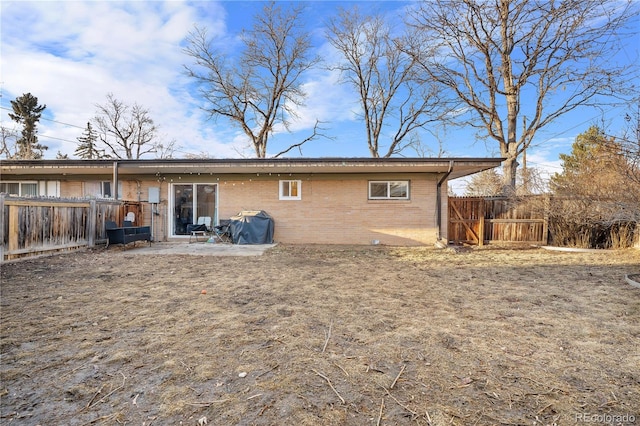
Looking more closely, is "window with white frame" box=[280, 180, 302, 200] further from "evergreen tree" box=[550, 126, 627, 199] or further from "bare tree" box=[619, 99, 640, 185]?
"bare tree" box=[619, 99, 640, 185]

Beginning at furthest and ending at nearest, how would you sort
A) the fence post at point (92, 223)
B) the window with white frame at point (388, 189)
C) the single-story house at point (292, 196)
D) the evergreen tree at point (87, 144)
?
the evergreen tree at point (87, 144) → the window with white frame at point (388, 189) → the single-story house at point (292, 196) → the fence post at point (92, 223)

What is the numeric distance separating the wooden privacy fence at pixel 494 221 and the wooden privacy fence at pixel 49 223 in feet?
36.9

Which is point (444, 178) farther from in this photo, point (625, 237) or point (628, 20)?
point (628, 20)

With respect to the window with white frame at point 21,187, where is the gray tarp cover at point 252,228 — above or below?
below

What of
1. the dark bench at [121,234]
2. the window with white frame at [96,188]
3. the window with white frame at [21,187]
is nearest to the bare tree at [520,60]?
the dark bench at [121,234]

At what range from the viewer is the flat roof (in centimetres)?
908

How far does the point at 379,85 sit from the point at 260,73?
8.51m

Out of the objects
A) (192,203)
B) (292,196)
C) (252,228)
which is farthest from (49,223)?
(292,196)

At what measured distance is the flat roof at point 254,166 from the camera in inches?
357

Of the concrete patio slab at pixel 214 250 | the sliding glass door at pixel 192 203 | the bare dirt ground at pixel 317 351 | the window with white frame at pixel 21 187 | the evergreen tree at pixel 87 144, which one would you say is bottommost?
the bare dirt ground at pixel 317 351

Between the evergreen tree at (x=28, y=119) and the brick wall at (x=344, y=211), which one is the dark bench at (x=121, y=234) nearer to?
the brick wall at (x=344, y=211)

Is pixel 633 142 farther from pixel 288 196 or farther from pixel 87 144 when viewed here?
pixel 87 144

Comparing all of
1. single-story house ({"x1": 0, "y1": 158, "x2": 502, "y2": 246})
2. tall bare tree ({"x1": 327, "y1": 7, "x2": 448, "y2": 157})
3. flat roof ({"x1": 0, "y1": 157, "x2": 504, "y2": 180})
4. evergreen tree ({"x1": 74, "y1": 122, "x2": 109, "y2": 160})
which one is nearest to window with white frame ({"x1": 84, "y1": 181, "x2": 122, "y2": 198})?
single-story house ({"x1": 0, "y1": 158, "x2": 502, "y2": 246})

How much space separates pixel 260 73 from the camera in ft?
74.3
